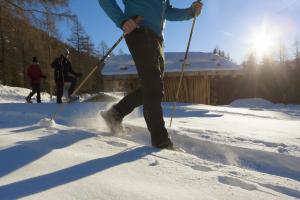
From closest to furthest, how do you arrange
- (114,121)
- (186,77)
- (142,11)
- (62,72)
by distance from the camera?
(142,11) < (114,121) < (62,72) < (186,77)

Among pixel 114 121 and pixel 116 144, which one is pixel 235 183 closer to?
pixel 116 144

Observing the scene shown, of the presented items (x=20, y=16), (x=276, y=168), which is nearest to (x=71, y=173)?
(x=276, y=168)

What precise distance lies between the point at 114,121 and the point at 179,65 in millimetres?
14157

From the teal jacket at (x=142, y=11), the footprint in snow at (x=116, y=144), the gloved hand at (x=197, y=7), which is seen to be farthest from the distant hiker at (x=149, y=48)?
the gloved hand at (x=197, y=7)

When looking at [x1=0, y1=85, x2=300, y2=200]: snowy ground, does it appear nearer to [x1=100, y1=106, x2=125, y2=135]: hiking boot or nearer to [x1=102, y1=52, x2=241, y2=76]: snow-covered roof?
[x1=100, y1=106, x2=125, y2=135]: hiking boot

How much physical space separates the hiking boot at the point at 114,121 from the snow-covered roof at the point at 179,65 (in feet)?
41.3

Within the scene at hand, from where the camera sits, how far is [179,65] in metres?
17.8

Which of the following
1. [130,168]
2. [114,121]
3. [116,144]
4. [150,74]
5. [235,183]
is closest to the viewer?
[235,183]

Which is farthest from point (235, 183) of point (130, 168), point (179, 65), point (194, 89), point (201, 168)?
point (179, 65)

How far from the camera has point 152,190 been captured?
5.98ft

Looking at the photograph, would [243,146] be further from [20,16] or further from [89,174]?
[20,16]

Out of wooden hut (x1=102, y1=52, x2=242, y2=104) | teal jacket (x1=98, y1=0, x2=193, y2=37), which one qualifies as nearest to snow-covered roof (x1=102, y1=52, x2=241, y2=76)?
wooden hut (x1=102, y1=52, x2=242, y2=104)

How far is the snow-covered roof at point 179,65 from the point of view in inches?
656

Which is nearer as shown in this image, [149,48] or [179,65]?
[149,48]
